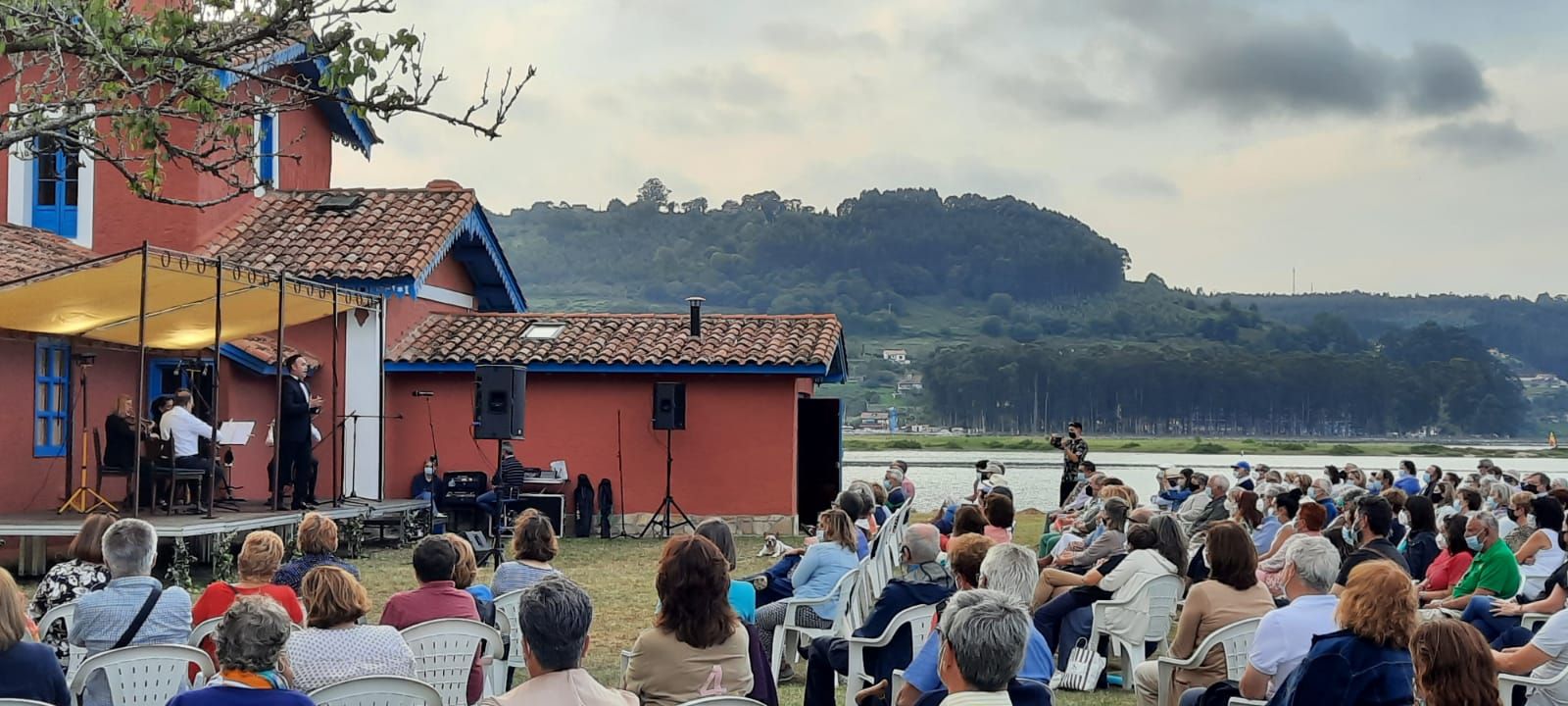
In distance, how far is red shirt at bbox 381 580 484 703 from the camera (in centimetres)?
550

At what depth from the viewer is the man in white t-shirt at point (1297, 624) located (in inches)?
194

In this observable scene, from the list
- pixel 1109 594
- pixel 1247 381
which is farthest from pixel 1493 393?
pixel 1109 594

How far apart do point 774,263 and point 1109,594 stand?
118428 millimetres

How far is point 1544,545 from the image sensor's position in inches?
336

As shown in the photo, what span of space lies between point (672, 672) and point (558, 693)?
0.96 m

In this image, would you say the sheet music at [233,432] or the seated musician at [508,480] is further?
the seated musician at [508,480]

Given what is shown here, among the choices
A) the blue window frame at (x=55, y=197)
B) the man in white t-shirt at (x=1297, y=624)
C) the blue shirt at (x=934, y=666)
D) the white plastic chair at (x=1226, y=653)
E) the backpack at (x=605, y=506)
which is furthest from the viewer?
the backpack at (x=605, y=506)

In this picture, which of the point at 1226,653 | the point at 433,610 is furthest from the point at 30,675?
the point at 1226,653

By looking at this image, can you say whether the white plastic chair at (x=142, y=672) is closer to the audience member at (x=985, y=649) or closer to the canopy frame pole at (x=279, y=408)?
the audience member at (x=985, y=649)

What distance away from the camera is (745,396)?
1806 centimetres

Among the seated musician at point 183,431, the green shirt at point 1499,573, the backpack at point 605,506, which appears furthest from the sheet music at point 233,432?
the green shirt at point 1499,573

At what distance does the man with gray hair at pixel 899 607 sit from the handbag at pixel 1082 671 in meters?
1.51

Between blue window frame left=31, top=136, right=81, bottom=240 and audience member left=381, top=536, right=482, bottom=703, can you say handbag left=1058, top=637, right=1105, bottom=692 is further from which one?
blue window frame left=31, top=136, right=81, bottom=240

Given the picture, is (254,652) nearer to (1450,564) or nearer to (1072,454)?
(1450,564)
